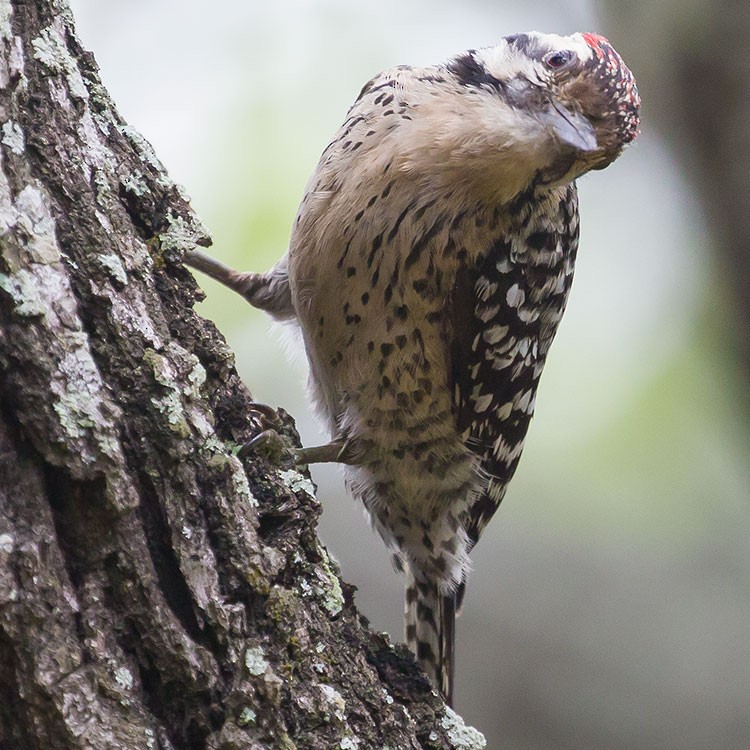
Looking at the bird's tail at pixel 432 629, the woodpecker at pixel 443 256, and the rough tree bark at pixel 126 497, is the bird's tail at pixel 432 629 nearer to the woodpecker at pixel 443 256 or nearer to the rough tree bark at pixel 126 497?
the woodpecker at pixel 443 256

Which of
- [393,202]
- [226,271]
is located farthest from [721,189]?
[226,271]

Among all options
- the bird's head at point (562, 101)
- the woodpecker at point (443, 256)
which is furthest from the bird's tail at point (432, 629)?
the bird's head at point (562, 101)

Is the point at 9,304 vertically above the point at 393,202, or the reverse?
the point at 393,202

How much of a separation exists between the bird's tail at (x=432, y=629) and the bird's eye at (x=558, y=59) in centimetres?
186

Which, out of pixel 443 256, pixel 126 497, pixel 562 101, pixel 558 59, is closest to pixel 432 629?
pixel 443 256

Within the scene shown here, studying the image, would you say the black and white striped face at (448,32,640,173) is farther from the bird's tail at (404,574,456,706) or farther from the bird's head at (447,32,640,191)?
the bird's tail at (404,574,456,706)

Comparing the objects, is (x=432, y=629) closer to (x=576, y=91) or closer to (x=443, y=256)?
(x=443, y=256)

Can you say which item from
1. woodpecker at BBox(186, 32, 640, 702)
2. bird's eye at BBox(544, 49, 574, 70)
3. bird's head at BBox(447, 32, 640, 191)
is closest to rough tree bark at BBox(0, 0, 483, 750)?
woodpecker at BBox(186, 32, 640, 702)

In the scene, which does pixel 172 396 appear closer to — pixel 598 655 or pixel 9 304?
pixel 9 304

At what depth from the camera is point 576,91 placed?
2.87 meters

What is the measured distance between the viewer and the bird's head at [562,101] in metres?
2.80

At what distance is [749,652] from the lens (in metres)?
5.41

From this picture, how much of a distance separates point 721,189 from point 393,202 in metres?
1.73

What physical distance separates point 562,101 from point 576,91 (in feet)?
0.17
